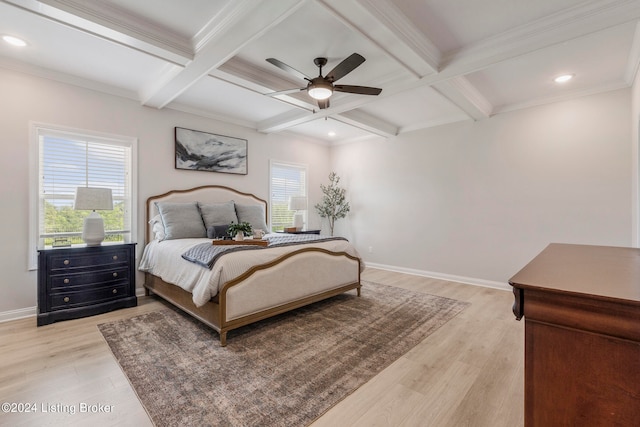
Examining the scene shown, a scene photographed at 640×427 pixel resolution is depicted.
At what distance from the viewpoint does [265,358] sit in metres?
2.26

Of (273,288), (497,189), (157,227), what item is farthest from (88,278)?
(497,189)

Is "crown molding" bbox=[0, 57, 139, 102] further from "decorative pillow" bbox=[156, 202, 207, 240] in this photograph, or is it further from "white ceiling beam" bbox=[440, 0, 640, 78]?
"white ceiling beam" bbox=[440, 0, 640, 78]

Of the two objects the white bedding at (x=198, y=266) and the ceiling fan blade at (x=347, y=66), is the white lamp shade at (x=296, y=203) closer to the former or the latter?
the white bedding at (x=198, y=266)

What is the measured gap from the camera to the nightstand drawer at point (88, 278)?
2934 millimetres

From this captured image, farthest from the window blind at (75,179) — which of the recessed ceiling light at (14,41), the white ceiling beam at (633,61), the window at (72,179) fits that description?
the white ceiling beam at (633,61)

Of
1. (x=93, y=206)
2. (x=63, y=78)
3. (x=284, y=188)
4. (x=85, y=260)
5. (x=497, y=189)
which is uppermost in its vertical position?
(x=63, y=78)

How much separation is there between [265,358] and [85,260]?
236 centimetres

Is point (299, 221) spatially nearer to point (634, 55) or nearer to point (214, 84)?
point (214, 84)

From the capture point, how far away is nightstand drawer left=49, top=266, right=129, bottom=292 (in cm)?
293

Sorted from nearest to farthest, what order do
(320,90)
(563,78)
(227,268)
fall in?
(227,268) → (320,90) → (563,78)

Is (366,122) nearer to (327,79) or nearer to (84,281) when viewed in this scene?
(327,79)

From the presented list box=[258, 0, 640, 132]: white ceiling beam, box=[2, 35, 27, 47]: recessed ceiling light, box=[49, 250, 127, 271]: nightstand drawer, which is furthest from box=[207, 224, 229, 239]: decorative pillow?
box=[258, 0, 640, 132]: white ceiling beam

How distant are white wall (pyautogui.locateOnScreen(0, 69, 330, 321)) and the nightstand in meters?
0.47

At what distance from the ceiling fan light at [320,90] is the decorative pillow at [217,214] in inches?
86.8
